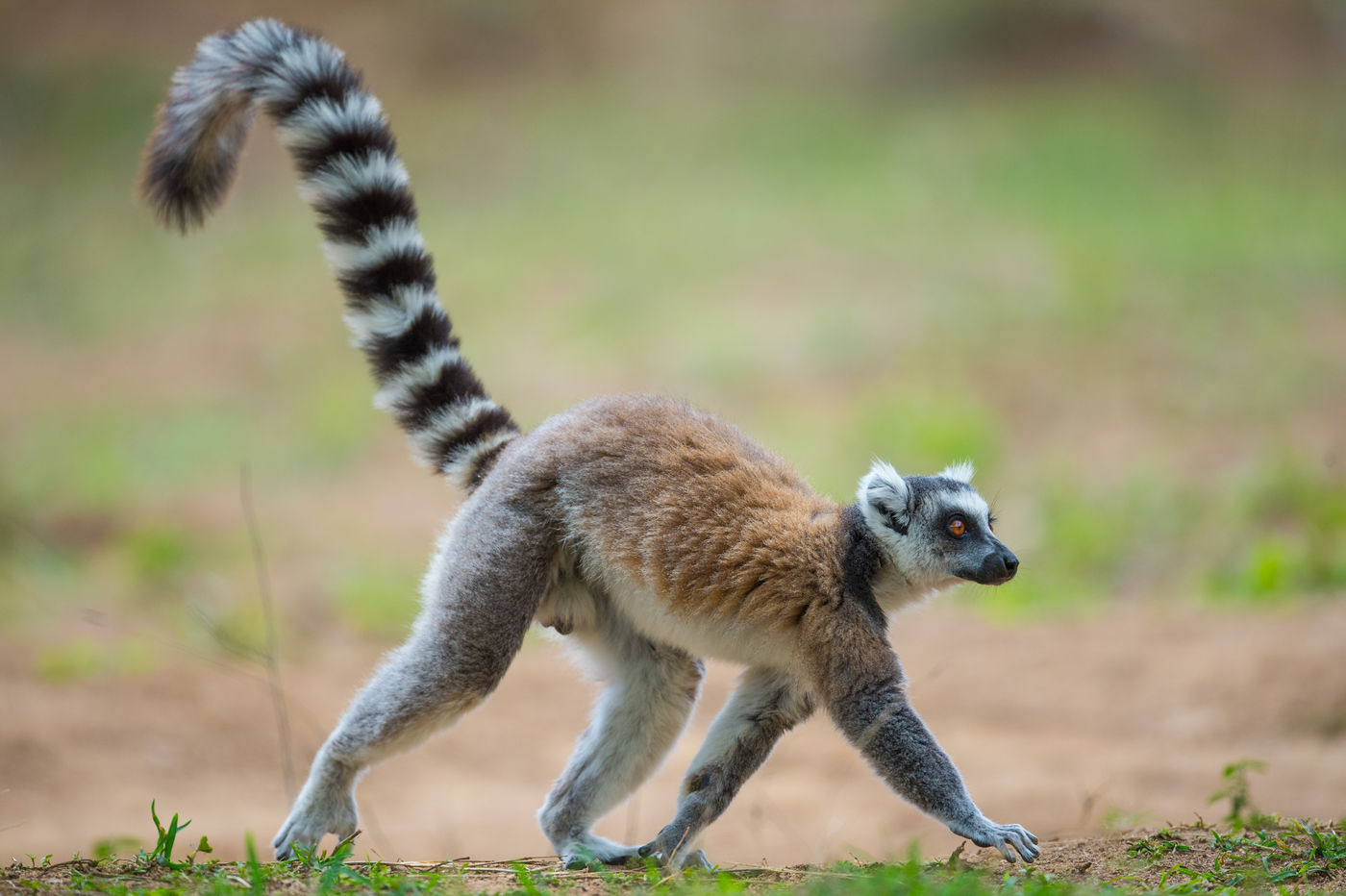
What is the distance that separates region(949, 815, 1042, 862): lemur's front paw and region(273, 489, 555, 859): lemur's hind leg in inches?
67.2

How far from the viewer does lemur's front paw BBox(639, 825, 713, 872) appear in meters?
4.38

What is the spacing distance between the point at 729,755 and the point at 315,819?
1.53 meters

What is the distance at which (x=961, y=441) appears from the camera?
484 inches

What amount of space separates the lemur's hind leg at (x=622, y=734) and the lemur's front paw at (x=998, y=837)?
125 cm

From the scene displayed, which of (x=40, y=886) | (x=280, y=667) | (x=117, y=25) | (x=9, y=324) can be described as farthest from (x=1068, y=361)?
(x=117, y=25)

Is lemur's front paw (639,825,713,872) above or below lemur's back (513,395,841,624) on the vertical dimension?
below

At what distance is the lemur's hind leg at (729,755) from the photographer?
14.4 feet

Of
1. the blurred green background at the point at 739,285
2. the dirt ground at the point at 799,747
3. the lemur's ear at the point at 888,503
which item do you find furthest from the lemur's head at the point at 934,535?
the blurred green background at the point at 739,285

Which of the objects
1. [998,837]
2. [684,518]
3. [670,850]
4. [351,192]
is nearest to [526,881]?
[670,850]

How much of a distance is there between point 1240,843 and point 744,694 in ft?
6.01

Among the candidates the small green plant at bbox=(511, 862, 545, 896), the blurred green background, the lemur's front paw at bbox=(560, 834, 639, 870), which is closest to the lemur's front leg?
the lemur's front paw at bbox=(560, 834, 639, 870)

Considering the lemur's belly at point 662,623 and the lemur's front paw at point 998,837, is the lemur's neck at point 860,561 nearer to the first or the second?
the lemur's belly at point 662,623

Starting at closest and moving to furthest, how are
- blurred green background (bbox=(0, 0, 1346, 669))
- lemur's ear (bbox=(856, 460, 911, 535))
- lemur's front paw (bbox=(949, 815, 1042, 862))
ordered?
lemur's front paw (bbox=(949, 815, 1042, 862)) → lemur's ear (bbox=(856, 460, 911, 535)) → blurred green background (bbox=(0, 0, 1346, 669))

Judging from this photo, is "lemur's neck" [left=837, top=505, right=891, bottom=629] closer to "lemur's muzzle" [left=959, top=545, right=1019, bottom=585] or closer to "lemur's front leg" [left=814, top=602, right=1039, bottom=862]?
"lemur's front leg" [left=814, top=602, right=1039, bottom=862]
